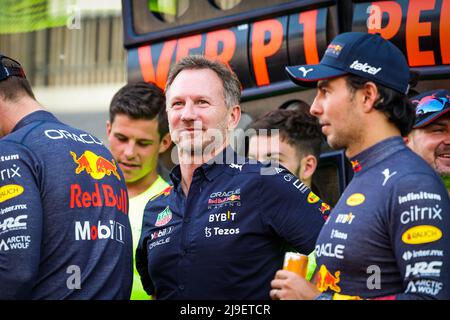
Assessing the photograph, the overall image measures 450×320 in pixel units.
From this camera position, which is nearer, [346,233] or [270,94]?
[346,233]

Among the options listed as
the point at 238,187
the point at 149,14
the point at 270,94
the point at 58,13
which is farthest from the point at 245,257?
the point at 58,13

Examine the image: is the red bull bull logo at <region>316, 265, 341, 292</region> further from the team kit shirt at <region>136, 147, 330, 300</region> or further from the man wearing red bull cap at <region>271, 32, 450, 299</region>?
the team kit shirt at <region>136, 147, 330, 300</region>

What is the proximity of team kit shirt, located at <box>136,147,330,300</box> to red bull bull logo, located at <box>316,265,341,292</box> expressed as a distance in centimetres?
49

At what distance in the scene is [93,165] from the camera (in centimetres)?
374

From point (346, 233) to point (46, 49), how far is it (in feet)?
23.3

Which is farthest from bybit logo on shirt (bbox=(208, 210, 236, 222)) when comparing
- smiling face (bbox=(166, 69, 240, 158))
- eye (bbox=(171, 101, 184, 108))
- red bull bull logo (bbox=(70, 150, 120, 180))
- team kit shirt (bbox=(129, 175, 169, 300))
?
team kit shirt (bbox=(129, 175, 169, 300))

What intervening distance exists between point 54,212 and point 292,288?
2.99ft

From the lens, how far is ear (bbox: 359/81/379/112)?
3350 millimetres

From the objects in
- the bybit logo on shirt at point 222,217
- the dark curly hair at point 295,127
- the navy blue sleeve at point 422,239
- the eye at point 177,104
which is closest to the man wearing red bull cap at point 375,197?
the navy blue sleeve at point 422,239

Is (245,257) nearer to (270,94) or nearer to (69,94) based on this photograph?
(270,94)

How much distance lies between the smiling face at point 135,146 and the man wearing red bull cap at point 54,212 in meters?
1.36

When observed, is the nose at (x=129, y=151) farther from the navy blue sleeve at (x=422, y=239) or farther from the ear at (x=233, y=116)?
the navy blue sleeve at (x=422, y=239)
